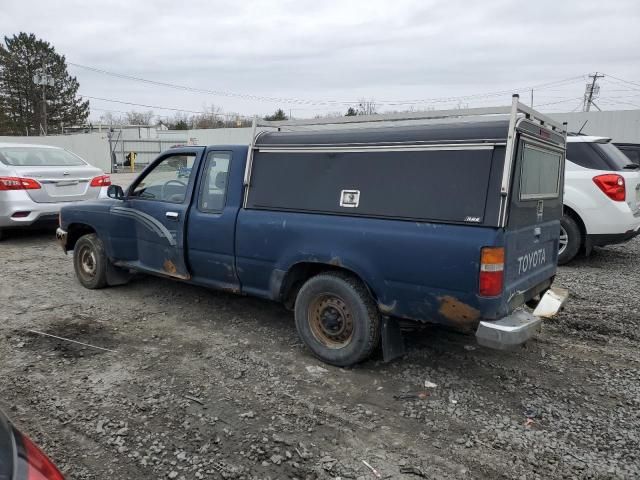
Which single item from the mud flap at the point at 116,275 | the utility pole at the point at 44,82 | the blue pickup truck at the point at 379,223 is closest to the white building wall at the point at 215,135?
the blue pickup truck at the point at 379,223

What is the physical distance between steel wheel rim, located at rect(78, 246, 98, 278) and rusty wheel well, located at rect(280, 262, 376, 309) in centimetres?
286

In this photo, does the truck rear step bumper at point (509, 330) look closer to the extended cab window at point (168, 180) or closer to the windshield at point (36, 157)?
the extended cab window at point (168, 180)

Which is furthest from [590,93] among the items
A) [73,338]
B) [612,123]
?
[73,338]

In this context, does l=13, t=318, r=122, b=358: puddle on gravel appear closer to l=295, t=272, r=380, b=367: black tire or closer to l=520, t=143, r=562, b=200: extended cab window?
l=295, t=272, r=380, b=367: black tire

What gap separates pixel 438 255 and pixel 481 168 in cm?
63

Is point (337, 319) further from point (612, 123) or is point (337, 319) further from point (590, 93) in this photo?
point (590, 93)

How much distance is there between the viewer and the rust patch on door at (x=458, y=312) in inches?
131

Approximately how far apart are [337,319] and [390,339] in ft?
1.45

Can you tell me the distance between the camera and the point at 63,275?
→ 22.3 ft

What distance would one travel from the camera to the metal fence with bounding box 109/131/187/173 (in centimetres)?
3283

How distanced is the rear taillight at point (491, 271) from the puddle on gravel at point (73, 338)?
3107 mm

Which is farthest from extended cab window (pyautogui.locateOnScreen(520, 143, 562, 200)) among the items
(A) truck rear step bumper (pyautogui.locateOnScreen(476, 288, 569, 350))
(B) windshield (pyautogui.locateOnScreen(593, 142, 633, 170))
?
(B) windshield (pyautogui.locateOnScreen(593, 142, 633, 170))

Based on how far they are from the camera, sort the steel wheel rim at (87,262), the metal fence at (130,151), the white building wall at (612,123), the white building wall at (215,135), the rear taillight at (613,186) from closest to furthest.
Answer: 1. the steel wheel rim at (87,262)
2. the rear taillight at (613,186)
3. the white building wall at (612,123)
4. the white building wall at (215,135)
5. the metal fence at (130,151)

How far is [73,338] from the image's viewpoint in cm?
459
